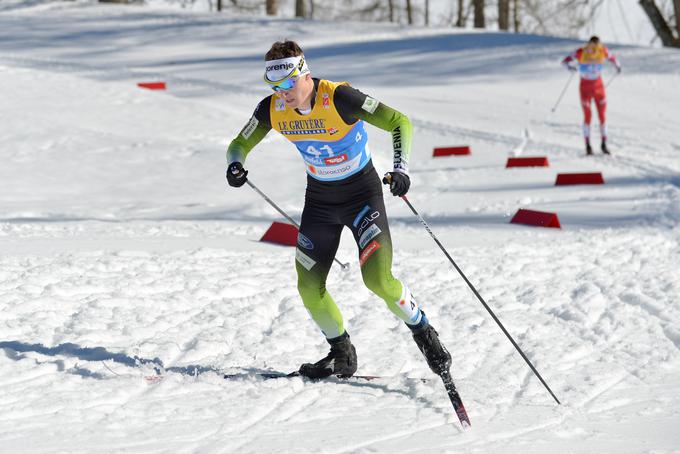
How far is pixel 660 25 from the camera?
2300 cm

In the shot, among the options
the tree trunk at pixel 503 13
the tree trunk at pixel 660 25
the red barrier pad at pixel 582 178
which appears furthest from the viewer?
the tree trunk at pixel 503 13

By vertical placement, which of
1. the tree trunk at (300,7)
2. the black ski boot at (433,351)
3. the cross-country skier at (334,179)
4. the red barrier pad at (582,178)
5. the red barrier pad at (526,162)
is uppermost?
the cross-country skier at (334,179)

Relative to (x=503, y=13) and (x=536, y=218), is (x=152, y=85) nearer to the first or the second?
(x=536, y=218)

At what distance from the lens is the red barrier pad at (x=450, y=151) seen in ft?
42.2

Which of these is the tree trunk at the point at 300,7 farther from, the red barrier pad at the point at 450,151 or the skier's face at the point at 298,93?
the skier's face at the point at 298,93

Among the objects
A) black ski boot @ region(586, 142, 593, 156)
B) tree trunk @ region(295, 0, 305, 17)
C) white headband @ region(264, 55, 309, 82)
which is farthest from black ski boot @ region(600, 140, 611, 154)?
tree trunk @ region(295, 0, 305, 17)

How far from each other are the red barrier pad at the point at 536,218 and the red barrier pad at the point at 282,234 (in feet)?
8.07

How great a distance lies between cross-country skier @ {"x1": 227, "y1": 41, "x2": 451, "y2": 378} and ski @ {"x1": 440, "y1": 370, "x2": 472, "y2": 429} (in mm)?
81

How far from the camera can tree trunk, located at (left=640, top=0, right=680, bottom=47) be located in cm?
2289

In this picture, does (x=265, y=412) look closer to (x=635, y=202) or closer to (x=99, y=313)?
(x=99, y=313)

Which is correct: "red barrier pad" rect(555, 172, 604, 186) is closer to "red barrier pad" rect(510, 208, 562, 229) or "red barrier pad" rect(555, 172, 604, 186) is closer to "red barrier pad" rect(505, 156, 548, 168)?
"red barrier pad" rect(505, 156, 548, 168)

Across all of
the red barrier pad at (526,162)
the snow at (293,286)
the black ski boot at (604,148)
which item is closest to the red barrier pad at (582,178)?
the snow at (293,286)

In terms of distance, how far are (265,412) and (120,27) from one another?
71.8ft

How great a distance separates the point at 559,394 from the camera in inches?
183
